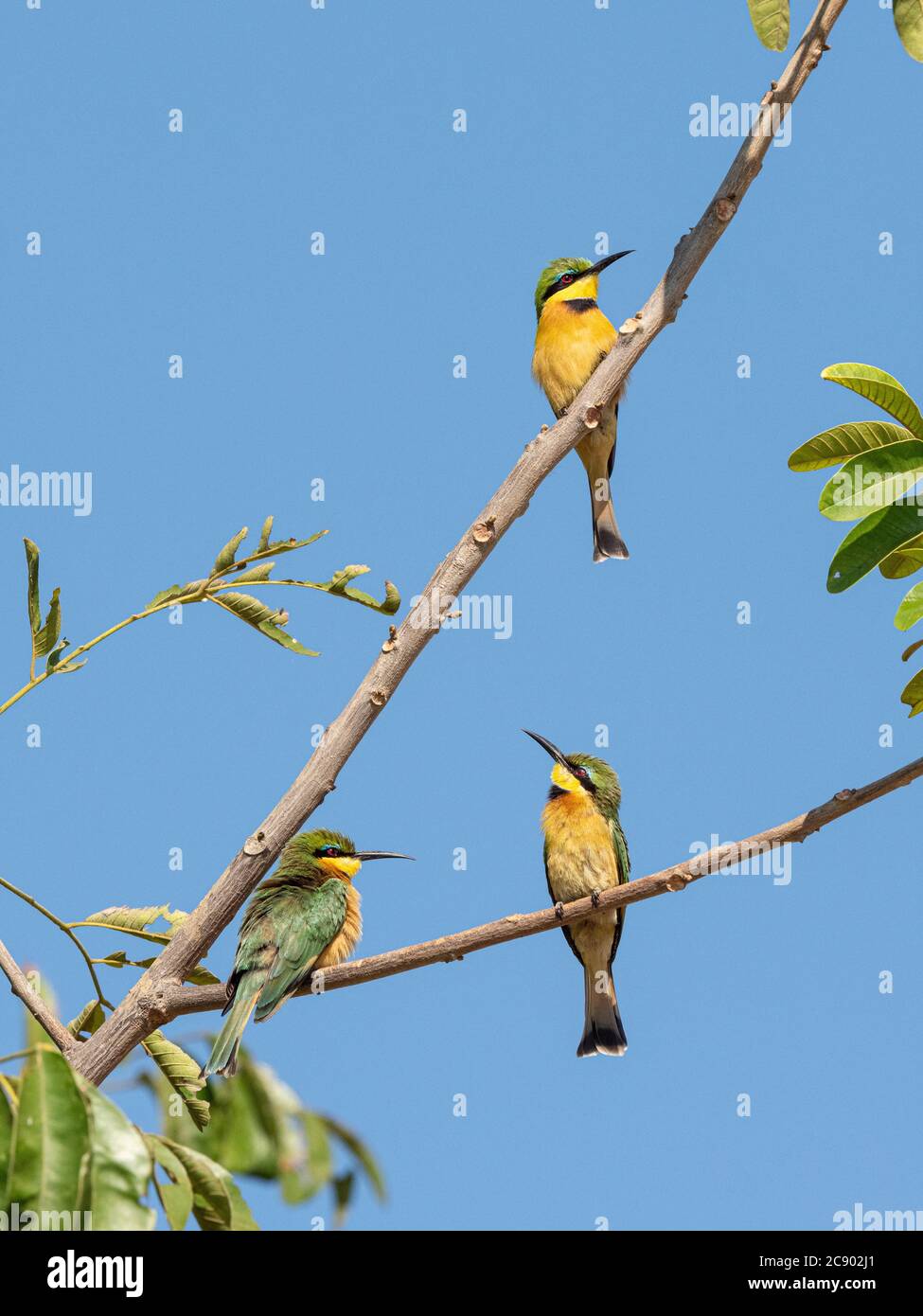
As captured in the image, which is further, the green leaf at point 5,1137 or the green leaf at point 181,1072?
the green leaf at point 181,1072

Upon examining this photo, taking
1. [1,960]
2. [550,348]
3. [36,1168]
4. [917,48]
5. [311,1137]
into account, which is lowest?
[311,1137]

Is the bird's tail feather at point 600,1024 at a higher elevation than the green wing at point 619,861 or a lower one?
lower

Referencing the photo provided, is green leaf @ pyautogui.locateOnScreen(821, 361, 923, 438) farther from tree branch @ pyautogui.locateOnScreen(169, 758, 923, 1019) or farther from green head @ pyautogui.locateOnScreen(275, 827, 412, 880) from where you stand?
green head @ pyautogui.locateOnScreen(275, 827, 412, 880)

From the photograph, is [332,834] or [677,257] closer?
[677,257]

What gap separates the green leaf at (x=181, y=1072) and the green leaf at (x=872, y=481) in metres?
1.75

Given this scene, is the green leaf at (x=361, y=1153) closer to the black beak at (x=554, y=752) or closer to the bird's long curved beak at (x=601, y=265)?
the black beak at (x=554, y=752)

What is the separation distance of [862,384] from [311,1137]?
2.45 m

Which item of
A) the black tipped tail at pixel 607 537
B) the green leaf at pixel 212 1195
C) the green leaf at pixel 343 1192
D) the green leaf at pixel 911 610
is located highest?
the black tipped tail at pixel 607 537

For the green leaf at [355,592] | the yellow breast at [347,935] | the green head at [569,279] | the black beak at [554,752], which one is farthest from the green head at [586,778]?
the green leaf at [355,592]

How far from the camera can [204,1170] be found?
274cm

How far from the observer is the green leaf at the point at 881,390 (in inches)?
107
